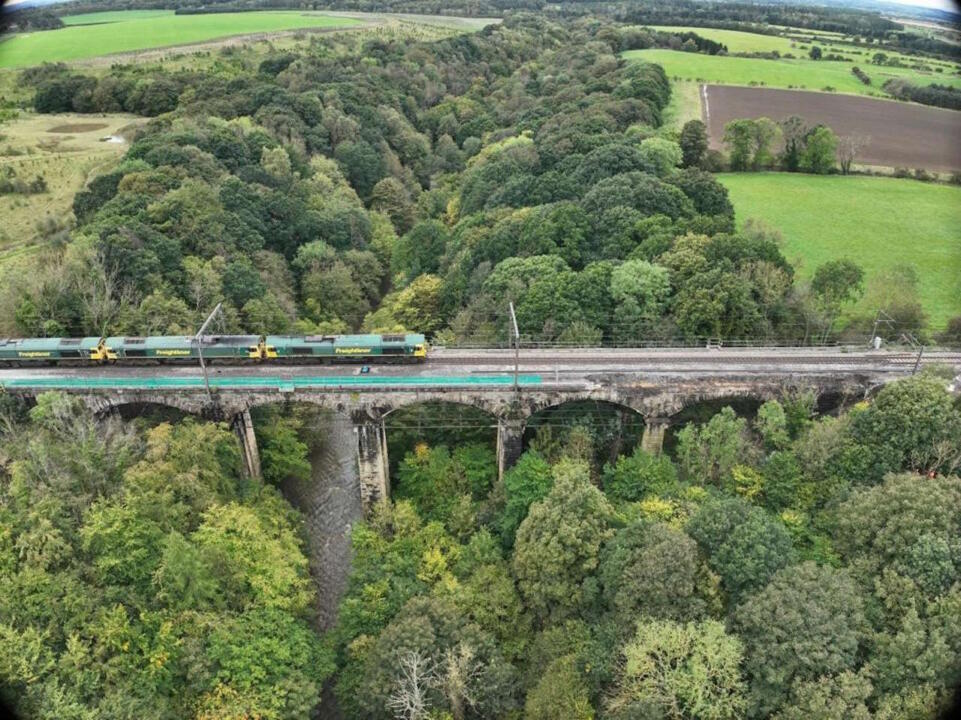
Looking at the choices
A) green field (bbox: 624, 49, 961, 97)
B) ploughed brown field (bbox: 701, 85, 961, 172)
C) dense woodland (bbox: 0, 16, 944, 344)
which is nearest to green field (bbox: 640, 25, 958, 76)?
green field (bbox: 624, 49, 961, 97)

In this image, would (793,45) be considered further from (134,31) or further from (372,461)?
(372,461)

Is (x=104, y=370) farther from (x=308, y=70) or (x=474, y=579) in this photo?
(x=308, y=70)

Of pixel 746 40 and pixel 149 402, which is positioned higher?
pixel 746 40

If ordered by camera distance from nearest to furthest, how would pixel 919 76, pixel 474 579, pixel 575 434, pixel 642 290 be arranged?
1. pixel 474 579
2. pixel 575 434
3. pixel 642 290
4. pixel 919 76

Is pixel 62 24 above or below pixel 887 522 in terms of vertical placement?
above

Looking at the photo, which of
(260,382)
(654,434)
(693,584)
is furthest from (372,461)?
(693,584)

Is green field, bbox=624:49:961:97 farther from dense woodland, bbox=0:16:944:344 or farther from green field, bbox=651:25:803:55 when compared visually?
dense woodland, bbox=0:16:944:344

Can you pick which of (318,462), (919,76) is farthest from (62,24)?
(919,76)
